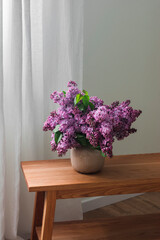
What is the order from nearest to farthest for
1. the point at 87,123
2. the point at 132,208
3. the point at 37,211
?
the point at 87,123 < the point at 37,211 < the point at 132,208

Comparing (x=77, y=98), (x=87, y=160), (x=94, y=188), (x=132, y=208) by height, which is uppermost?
(x=77, y=98)

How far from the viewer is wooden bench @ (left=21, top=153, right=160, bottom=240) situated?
171 cm

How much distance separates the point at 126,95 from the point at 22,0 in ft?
3.60

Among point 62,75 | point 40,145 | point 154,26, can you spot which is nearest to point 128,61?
point 154,26

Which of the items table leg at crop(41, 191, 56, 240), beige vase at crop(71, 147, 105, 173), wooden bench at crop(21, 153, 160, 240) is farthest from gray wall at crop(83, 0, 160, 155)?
table leg at crop(41, 191, 56, 240)

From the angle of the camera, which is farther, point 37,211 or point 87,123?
point 37,211

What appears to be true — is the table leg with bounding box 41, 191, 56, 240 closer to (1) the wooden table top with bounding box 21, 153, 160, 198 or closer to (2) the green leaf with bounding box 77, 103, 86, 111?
(1) the wooden table top with bounding box 21, 153, 160, 198

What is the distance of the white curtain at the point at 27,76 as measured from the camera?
76.4 inches

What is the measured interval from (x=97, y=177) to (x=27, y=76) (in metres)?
0.65

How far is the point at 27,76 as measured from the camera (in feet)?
6.66

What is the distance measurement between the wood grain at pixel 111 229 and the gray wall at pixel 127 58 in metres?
0.73

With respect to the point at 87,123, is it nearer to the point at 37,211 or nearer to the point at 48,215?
the point at 48,215

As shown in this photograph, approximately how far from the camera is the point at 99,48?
2.59m

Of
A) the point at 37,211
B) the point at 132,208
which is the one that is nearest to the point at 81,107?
the point at 37,211
